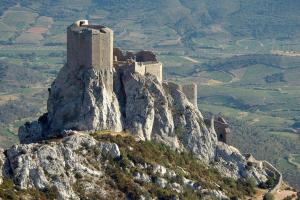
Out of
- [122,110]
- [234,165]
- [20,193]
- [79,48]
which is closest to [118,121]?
[122,110]

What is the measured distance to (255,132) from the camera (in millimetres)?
171000

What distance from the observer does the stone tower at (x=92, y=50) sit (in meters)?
71.9

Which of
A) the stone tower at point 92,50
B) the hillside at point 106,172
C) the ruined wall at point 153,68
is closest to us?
the hillside at point 106,172

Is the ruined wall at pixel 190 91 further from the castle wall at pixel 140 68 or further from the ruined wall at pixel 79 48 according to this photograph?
the ruined wall at pixel 79 48

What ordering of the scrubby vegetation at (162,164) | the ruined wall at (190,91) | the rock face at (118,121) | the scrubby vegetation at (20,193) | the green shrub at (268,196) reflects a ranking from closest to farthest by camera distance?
the scrubby vegetation at (20,193) < the scrubby vegetation at (162,164) < the rock face at (118,121) < the green shrub at (268,196) < the ruined wall at (190,91)

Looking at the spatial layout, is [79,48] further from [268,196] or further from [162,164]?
[268,196]

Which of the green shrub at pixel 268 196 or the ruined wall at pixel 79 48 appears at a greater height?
the ruined wall at pixel 79 48

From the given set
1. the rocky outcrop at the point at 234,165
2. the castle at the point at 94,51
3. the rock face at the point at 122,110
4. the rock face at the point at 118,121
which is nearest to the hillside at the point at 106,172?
the rock face at the point at 118,121

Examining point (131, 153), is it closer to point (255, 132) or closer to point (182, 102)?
point (182, 102)

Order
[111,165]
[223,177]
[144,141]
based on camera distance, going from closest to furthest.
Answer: [111,165] → [144,141] → [223,177]

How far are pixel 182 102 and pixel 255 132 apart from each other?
93986mm

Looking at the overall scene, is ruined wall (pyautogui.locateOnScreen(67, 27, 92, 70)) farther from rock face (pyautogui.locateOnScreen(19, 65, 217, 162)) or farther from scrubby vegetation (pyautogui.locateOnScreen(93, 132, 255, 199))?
scrubby vegetation (pyautogui.locateOnScreen(93, 132, 255, 199))

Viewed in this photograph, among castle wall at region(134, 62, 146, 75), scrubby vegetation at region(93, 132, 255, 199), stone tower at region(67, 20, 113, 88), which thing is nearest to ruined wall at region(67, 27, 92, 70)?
stone tower at region(67, 20, 113, 88)

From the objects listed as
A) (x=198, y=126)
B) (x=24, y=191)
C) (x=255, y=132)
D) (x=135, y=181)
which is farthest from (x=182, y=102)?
(x=255, y=132)
